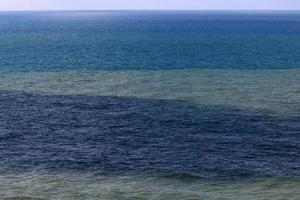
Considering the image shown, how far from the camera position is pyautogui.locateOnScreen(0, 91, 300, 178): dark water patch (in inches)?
1892

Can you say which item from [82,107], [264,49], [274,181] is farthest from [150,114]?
[264,49]

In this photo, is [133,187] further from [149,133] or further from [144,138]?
[149,133]

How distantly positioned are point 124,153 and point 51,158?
6.30m

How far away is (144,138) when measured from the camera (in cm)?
5694

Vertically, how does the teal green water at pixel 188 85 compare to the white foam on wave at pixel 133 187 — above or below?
above

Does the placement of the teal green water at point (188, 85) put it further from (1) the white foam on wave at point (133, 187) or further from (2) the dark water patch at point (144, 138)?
(1) the white foam on wave at point (133, 187)

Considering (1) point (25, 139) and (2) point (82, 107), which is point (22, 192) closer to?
(1) point (25, 139)

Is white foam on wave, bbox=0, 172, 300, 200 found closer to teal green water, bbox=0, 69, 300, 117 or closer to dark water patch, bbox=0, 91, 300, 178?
dark water patch, bbox=0, 91, 300, 178

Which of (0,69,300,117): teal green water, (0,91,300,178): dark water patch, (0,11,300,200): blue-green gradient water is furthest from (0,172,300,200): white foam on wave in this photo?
(0,69,300,117): teal green water

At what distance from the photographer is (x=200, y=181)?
44312 mm

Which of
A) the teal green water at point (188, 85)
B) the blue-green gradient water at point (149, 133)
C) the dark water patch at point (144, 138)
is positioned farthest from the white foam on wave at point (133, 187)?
the teal green water at point (188, 85)

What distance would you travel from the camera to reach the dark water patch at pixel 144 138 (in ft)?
158

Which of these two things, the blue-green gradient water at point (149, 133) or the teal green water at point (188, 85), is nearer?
the blue-green gradient water at point (149, 133)

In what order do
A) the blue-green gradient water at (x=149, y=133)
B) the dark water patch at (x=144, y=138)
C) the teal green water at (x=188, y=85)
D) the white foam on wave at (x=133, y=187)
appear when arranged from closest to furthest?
the white foam on wave at (x=133, y=187) → the blue-green gradient water at (x=149, y=133) → the dark water patch at (x=144, y=138) → the teal green water at (x=188, y=85)
